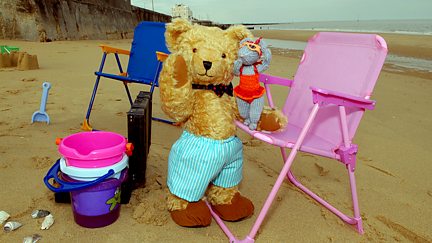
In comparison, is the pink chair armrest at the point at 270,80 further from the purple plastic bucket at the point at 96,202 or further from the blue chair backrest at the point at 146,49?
the blue chair backrest at the point at 146,49

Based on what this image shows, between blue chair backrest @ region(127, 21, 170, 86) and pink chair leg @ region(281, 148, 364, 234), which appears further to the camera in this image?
blue chair backrest @ region(127, 21, 170, 86)

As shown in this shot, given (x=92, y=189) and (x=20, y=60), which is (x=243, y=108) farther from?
(x=20, y=60)

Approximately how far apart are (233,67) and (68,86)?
319cm

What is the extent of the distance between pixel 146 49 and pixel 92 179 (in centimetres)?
199

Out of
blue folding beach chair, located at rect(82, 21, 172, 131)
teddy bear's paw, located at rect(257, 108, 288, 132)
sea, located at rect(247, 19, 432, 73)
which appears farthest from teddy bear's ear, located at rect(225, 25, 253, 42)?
sea, located at rect(247, 19, 432, 73)

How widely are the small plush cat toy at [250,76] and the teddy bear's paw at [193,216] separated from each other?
47cm

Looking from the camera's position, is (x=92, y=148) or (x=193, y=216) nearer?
(x=193, y=216)

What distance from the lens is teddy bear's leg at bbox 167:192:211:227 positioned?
1588 mm

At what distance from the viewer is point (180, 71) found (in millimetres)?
1514

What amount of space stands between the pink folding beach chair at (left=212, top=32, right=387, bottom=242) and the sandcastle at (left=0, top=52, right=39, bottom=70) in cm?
416

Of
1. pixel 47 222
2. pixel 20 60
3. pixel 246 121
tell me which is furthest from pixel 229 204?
pixel 20 60

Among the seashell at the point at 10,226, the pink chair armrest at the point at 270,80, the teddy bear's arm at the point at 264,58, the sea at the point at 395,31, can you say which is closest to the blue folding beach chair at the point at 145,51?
the pink chair armrest at the point at 270,80

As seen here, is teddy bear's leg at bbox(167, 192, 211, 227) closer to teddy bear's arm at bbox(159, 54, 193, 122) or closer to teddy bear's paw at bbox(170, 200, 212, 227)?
teddy bear's paw at bbox(170, 200, 212, 227)

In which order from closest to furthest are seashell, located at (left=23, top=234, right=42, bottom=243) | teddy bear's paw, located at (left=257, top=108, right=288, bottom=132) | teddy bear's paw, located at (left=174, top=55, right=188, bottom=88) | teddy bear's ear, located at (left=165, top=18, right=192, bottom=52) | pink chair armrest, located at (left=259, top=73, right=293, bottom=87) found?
seashell, located at (left=23, top=234, right=42, bottom=243) → teddy bear's paw, located at (left=174, top=55, right=188, bottom=88) → teddy bear's ear, located at (left=165, top=18, right=192, bottom=52) → teddy bear's paw, located at (left=257, top=108, right=288, bottom=132) → pink chair armrest, located at (left=259, top=73, right=293, bottom=87)
